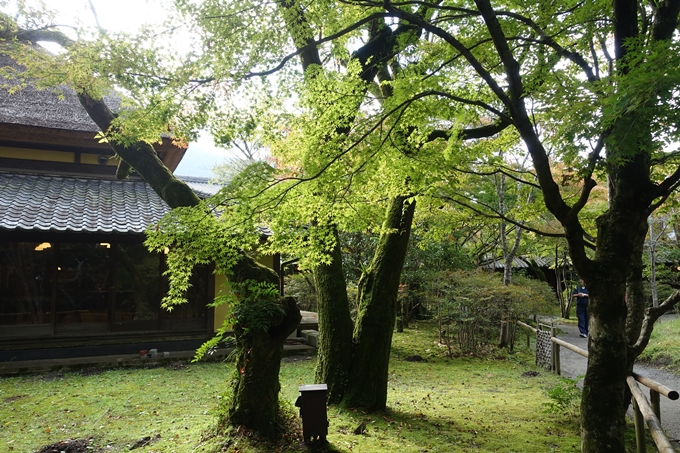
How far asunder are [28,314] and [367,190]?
337 inches

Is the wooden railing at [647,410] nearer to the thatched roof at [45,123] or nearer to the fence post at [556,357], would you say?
the fence post at [556,357]

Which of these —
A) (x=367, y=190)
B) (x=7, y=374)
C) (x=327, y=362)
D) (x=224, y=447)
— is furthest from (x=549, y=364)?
(x=7, y=374)

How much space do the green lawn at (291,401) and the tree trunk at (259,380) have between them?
0.22m

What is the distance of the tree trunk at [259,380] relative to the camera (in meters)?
4.57

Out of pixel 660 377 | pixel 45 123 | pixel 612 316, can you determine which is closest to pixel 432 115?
pixel 612 316

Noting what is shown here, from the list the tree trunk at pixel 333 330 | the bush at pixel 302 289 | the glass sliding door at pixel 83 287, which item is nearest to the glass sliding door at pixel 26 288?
the glass sliding door at pixel 83 287

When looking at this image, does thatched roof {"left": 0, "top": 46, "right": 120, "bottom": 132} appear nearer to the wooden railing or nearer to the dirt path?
the wooden railing

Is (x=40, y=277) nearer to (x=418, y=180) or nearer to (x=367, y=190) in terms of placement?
(x=367, y=190)

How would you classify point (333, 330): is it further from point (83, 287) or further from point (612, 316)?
point (83, 287)

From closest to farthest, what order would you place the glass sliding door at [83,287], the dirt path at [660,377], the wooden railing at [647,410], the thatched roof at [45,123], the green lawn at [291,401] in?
1. the wooden railing at [647,410]
2. the green lawn at [291,401]
3. the dirt path at [660,377]
4. the glass sliding door at [83,287]
5. the thatched roof at [45,123]

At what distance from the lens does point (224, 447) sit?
4324 millimetres

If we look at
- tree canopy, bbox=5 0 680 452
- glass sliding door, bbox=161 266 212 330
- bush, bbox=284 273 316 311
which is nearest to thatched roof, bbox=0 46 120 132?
glass sliding door, bbox=161 266 212 330

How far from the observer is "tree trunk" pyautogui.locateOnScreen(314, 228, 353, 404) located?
238 inches

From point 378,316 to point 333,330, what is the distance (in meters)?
0.66
